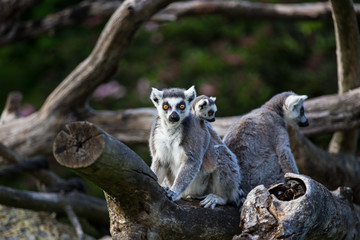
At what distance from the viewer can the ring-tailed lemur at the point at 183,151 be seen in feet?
12.8

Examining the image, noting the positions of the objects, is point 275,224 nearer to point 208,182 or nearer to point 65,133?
point 208,182

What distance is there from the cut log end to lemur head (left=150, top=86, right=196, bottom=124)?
1492mm

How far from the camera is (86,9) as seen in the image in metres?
7.66

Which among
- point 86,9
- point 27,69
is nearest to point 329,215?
point 86,9

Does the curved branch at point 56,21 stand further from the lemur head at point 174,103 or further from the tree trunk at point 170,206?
the tree trunk at point 170,206

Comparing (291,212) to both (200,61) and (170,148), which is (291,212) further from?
(200,61)

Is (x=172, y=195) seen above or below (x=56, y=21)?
below

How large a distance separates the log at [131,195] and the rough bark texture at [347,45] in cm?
308

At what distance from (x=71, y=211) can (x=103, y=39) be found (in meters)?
2.22

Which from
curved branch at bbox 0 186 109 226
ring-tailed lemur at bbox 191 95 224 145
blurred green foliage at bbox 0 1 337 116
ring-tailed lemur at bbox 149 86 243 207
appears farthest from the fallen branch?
blurred green foliage at bbox 0 1 337 116

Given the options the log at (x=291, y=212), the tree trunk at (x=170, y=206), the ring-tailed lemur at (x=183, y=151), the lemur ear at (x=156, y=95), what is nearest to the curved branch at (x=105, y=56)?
the lemur ear at (x=156, y=95)

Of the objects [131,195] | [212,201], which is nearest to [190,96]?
[212,201]

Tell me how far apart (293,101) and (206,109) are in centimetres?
124

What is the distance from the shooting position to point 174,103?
4.20 m
